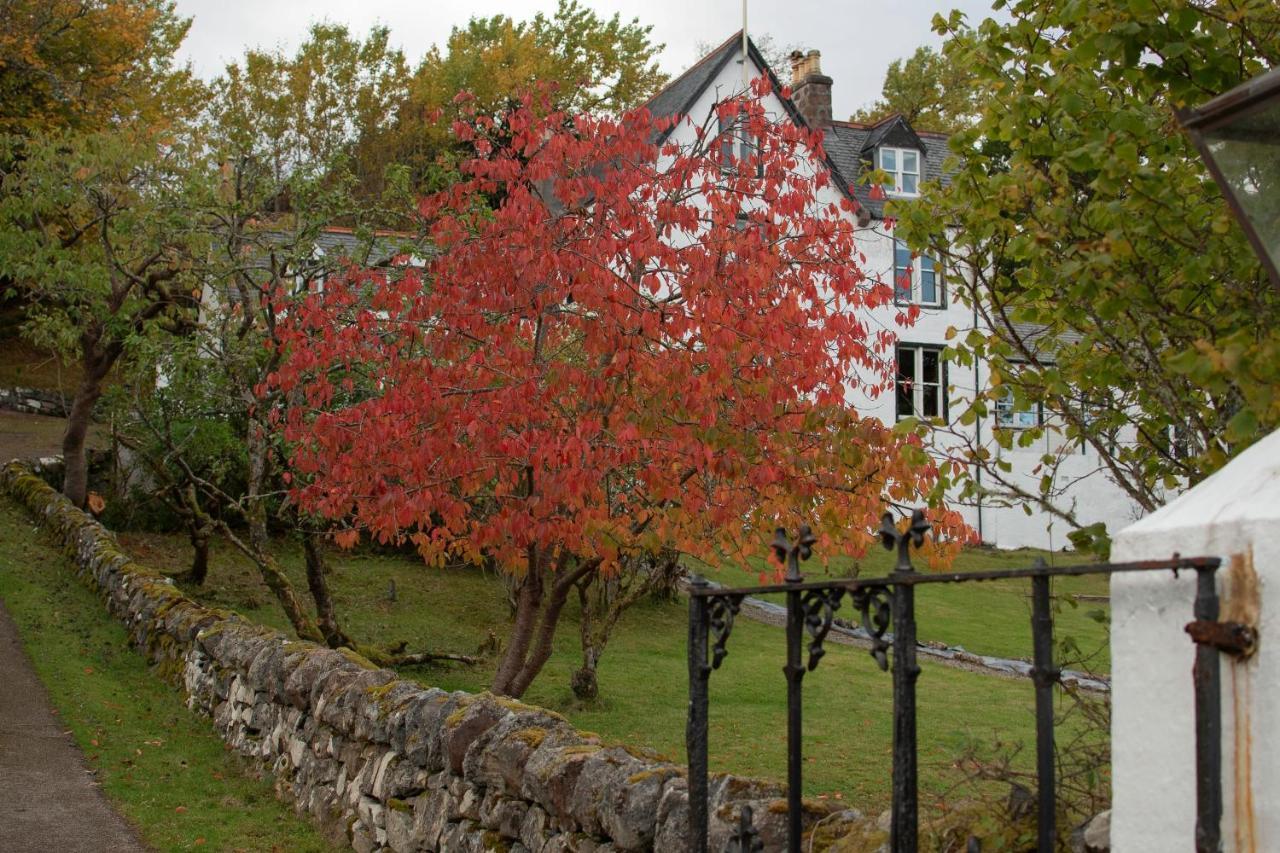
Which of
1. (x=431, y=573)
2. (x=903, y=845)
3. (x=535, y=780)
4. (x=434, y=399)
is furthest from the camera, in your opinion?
(x=431, y=573)

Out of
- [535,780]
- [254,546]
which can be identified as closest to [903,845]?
[535,780]

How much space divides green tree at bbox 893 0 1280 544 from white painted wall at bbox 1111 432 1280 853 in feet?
3.97

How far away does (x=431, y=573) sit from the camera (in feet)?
71.2

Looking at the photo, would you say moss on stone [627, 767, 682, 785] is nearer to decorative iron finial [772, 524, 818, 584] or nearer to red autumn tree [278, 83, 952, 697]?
decorative iron finial [772, 524, 818, 584]

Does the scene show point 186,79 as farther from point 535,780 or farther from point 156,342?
point 535,780

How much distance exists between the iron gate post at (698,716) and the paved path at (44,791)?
19.1 feet

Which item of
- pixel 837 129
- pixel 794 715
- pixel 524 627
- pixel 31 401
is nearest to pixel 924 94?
pixel 837 129

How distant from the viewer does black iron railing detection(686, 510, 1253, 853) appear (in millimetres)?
2146

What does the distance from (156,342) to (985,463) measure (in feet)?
43.9

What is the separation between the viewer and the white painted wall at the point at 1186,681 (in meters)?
→ 2.13

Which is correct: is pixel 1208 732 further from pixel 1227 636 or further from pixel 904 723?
pixel 904 723

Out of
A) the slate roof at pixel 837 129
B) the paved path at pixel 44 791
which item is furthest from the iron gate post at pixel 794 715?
the slate roof at pixel 837 129

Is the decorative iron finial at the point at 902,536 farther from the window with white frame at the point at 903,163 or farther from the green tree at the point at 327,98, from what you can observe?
the green tree at the point at 327,98

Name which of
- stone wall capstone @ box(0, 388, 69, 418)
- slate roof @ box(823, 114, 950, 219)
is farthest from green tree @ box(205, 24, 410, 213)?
slate roof @ box(823, 114, 950, 219)
